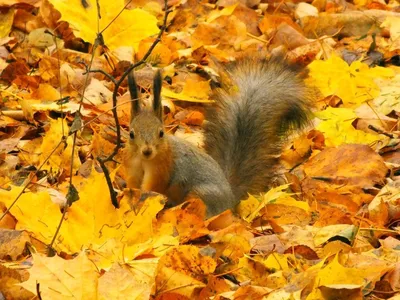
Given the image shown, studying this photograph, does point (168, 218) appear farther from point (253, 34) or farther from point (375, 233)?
point (253, 34)

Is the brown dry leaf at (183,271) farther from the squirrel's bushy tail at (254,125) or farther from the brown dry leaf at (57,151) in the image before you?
the squirrel's bushy tail at (254,125)

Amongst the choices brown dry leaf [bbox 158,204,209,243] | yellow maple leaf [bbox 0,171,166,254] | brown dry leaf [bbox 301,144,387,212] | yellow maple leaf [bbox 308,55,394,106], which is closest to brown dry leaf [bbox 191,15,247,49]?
yellow maple leaf [bbox 308,55,394,106]

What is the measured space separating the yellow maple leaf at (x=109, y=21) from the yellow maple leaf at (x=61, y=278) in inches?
70.7

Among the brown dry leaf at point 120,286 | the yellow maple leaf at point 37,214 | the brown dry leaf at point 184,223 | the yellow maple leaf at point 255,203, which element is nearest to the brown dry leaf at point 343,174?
the yellow maple leaf at point 255,203

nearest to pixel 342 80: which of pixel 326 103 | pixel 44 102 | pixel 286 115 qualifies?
pixel 326 103

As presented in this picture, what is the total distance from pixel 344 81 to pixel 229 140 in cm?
73

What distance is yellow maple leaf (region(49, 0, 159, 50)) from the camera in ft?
12.4

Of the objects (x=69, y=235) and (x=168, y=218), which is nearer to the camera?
(x=69, y=235)

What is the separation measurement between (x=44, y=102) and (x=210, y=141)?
69 centimetres

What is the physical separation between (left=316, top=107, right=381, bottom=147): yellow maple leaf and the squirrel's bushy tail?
129 mm

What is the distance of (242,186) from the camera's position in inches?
140

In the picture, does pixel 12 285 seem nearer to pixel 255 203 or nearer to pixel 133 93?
pixel 133 93

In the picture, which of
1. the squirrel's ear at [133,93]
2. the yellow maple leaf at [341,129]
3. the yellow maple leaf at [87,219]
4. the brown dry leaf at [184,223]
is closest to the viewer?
the yellow maple leaf at [87,219]

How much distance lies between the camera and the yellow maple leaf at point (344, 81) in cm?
404
